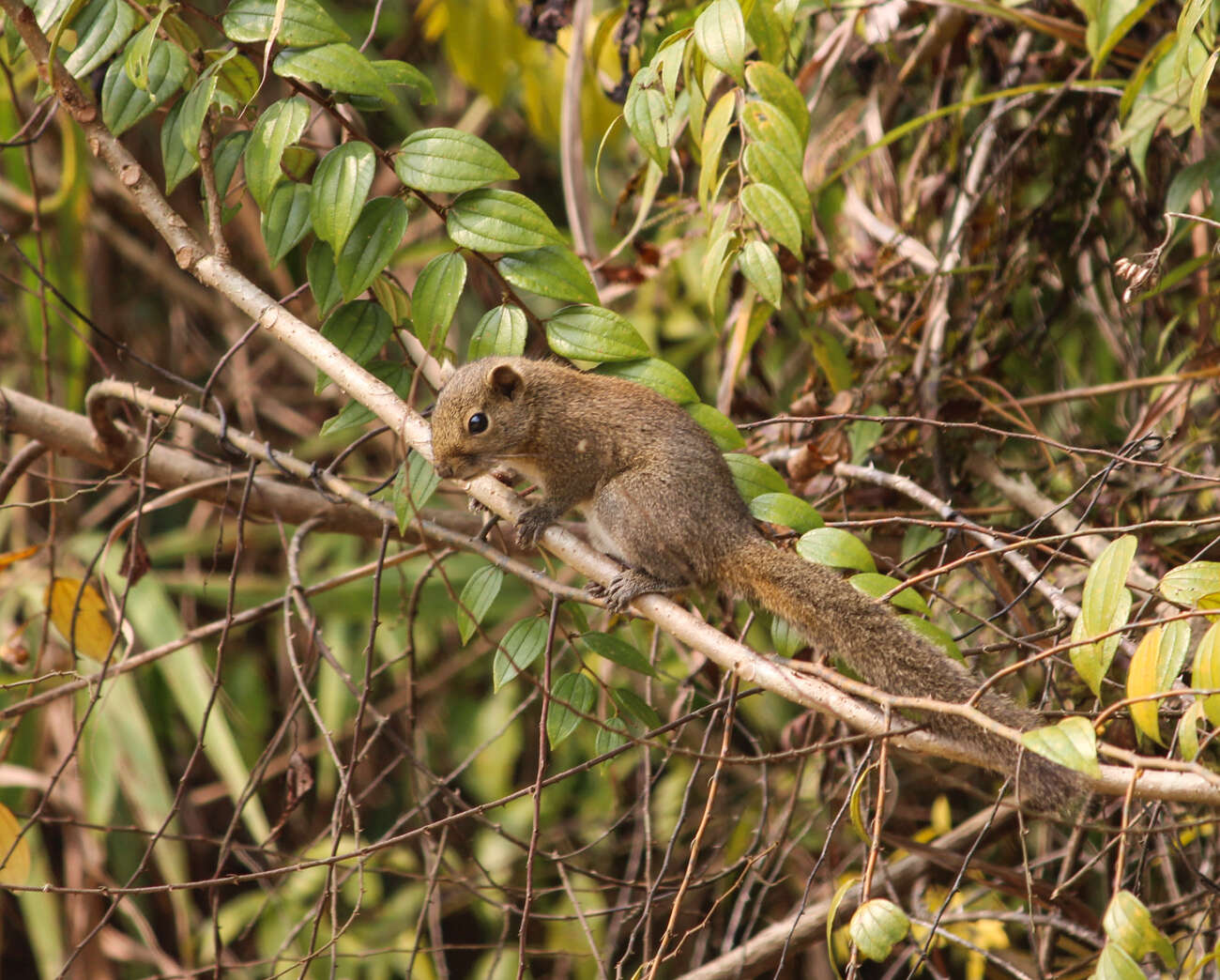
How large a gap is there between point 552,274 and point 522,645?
0.70 metres

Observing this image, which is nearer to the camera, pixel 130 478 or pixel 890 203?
pixel 130 478

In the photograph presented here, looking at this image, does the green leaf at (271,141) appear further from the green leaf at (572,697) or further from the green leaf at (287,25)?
the green leaf at (572,697)

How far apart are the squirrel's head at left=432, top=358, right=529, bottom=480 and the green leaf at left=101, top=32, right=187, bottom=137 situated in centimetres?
91

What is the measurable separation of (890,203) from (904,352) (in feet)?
1.73

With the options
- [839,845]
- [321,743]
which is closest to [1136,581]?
[839,845]

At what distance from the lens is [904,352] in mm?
3330

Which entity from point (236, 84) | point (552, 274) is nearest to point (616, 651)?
point (552, 274)

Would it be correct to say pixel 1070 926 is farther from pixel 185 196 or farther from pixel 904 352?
pixel 185 196

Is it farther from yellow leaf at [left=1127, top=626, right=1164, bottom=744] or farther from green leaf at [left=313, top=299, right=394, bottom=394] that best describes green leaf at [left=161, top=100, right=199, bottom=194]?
yellow leaf at [left=1127, top=626, right=1164, bottom=744]

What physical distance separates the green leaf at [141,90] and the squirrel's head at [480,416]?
0.91m

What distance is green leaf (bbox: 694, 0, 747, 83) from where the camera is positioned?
1912 millimetres

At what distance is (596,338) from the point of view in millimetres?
2215

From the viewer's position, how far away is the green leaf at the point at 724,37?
6.27 ft

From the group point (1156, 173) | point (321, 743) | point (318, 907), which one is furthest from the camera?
point (321, 743)
